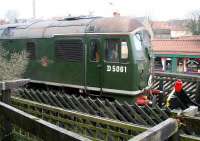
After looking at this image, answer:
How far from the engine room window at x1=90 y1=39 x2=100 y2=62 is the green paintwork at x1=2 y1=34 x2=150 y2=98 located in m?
0.09

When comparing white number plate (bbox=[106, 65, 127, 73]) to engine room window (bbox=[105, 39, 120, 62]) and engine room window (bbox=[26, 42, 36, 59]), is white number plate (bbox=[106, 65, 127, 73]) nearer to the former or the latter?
engine room window (bbox=[105, 39, 120, 62])

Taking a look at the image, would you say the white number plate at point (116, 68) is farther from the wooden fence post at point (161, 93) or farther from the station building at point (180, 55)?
the station building at point (180, 55)

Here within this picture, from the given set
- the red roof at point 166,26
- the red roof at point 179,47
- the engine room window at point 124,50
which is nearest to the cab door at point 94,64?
the engine room window at point 124,50

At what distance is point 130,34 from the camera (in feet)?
28.8

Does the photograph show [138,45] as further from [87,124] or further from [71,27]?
[87,124]

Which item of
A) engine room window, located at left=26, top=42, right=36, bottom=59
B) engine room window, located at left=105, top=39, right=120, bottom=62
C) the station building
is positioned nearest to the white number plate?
engine room window, located at left=105, top=39, right=120, bottom=62

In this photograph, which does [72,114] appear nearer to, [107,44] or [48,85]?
[107,44]

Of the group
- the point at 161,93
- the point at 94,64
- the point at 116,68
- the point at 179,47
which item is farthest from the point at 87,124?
the point at 179,47

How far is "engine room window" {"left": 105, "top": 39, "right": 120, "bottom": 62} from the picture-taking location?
8922 mm

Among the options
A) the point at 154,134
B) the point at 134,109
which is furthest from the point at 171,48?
the point at 154,134

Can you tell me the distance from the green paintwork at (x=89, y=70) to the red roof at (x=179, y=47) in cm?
1394

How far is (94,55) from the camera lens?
9289 millimetres

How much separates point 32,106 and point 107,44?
445 centimetres

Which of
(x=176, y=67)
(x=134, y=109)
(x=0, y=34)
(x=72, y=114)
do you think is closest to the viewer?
(x=72, y=114)
